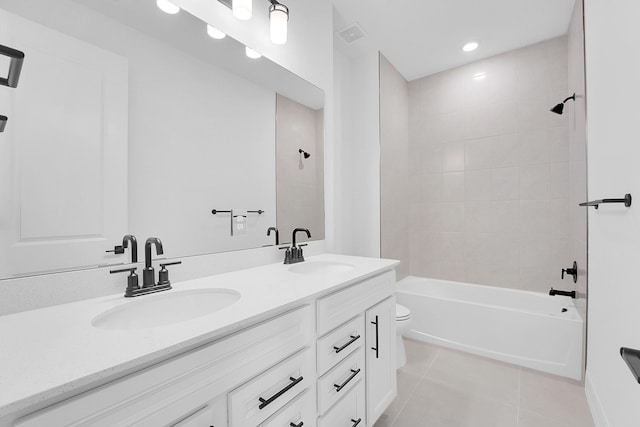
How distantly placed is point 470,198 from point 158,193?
275 cm

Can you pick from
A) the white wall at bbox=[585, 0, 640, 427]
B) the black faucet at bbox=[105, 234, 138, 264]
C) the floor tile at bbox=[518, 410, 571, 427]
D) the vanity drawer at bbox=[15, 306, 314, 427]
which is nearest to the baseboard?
the white wall at bbox=[585, 0, 640, 427]

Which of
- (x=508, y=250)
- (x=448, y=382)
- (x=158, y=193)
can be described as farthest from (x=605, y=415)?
(x=158, y=193)

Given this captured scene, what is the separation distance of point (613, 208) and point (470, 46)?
78.6 inches

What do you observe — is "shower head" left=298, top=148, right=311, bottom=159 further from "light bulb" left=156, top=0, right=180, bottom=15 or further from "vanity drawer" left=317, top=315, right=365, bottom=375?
"vanity drawer" left=317, top=315, right=365, bottom=375

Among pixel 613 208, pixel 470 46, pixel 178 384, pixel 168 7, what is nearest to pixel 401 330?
pixel 613 208

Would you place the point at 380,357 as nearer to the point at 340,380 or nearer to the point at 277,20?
the point at 340,380

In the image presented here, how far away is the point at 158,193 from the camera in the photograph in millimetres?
1095

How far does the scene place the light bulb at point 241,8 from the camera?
4.21 ft

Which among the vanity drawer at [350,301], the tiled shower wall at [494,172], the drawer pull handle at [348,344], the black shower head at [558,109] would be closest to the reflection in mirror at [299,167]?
the vanity drawer at [350,301]

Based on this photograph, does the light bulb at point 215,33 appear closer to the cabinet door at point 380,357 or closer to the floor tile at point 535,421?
the cabinet door at point 380,357

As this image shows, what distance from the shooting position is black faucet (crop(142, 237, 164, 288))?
976 mm

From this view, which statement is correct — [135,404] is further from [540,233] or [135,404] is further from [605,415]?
[540,233]

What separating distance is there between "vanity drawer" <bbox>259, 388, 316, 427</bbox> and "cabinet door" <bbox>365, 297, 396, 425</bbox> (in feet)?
1.42

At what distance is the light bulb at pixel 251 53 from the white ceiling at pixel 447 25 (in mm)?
938
